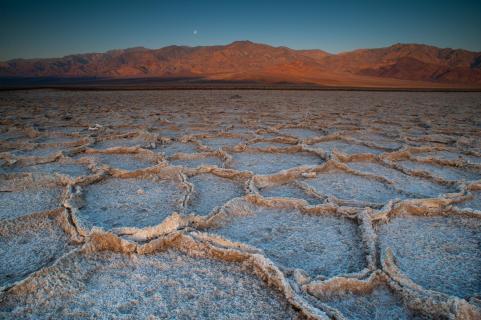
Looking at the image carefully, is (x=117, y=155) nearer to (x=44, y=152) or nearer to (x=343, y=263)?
(x=44, y=152)

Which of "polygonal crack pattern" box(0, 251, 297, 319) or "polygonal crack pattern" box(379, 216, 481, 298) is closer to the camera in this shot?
"polygonal crack pattern" box(0, 251, 297, 319)

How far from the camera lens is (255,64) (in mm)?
75000

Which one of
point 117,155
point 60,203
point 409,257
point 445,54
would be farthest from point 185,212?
point 445,54

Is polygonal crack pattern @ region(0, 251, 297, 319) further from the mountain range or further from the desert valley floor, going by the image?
the mountain range

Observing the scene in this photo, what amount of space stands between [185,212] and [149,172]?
89 cm

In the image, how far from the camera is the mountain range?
54.3 meters

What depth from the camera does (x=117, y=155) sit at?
3.21m

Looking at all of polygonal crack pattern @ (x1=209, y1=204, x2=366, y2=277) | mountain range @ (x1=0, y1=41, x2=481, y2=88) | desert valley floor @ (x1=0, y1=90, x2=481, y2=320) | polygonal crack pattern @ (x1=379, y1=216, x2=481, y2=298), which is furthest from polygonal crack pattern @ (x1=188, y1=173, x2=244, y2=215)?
mountain range @ (x1=0, y1=41, x2=481, y2=88)

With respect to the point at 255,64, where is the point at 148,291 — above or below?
below

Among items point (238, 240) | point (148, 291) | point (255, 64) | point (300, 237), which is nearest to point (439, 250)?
point (300, 237)

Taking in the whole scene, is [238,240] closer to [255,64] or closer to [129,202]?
[129,202]

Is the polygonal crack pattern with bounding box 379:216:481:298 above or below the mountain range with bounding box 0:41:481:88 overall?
below

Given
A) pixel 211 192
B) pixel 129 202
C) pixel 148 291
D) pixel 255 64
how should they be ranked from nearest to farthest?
pixel 148 291 → pixel 129 202 → pixel 211 192 → pixel 255 64

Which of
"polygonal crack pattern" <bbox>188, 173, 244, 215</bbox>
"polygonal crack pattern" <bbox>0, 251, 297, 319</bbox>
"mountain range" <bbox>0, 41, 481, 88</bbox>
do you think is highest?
"mountain range" <bbox>0, 41, 481, 88</bbox>
